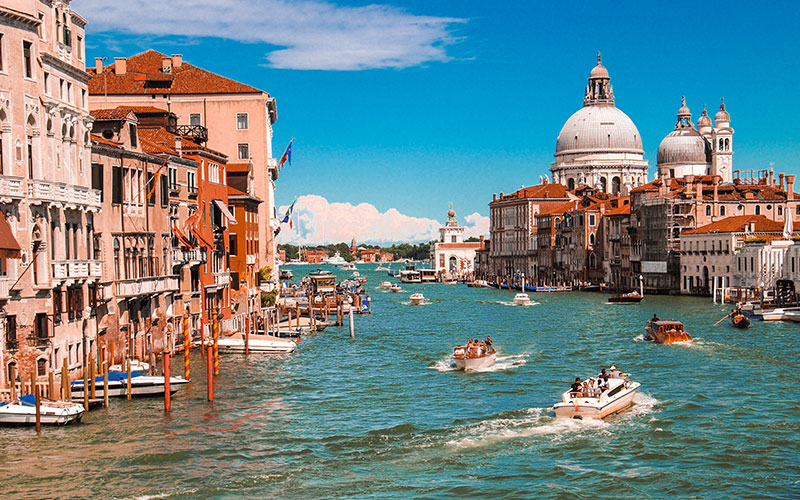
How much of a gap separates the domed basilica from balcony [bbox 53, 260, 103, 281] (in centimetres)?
12885

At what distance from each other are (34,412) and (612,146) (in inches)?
5715

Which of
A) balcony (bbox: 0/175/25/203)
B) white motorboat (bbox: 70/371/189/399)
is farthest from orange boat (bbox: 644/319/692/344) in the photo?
balcony (bbox: 0/175/25/203)

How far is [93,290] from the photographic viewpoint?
29.0m

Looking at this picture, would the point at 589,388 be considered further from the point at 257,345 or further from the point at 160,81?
the point at 160,81

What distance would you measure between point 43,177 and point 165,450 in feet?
24.8

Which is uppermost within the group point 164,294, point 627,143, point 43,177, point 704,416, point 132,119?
point 627,143

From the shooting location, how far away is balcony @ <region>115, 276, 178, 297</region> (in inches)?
1253

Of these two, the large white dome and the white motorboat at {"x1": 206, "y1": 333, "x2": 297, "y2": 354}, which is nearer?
the white motorboat at {"x1": 206, "y1": 333, "x2": 297, "y2": 354}

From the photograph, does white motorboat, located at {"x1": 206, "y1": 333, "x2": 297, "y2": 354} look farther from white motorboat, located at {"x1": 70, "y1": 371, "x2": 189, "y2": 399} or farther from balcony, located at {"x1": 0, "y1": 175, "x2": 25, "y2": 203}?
balcony, located at {"x1": 0, "y1": 175, "x2": 25, "y2": 203}

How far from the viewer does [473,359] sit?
36031mm

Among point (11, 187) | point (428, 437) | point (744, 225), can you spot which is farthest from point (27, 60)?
point (744, 225)

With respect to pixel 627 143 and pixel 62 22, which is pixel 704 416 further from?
pixel 627 143

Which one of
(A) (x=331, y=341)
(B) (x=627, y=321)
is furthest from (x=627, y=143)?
(A) (x=331, y=341)

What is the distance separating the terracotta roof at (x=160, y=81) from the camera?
2170 inches
